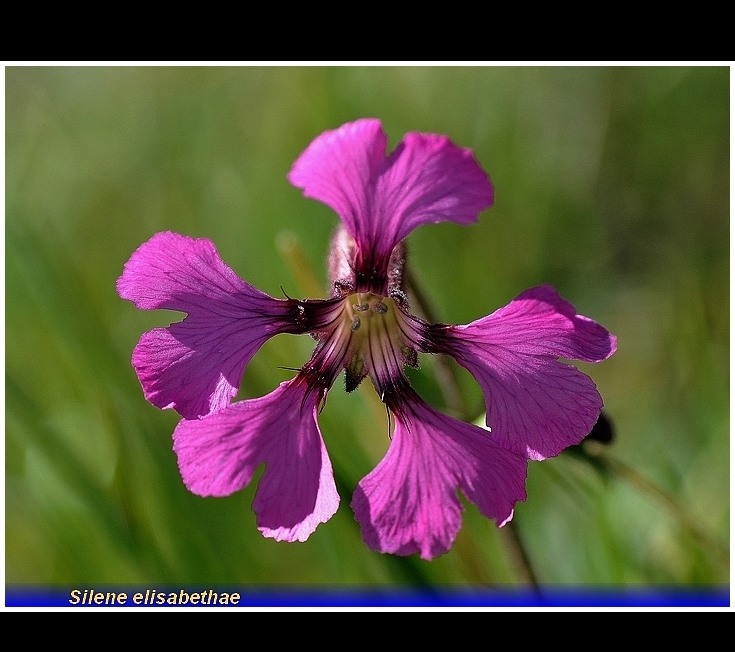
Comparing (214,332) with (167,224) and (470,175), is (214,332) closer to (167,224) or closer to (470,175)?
(470,175)

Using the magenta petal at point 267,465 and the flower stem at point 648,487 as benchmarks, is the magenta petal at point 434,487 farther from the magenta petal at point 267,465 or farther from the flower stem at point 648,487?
the flower stem at point 648,487

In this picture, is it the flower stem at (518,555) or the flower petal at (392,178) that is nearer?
the flower petal at (392,178)

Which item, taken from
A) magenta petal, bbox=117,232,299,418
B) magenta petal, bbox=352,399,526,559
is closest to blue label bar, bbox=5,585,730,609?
magenta petal, bbox=352,399,526,559

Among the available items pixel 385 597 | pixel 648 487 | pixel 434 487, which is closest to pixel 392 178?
pixel 434 487

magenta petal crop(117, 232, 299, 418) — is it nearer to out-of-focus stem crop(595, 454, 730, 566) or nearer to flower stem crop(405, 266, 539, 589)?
flower stem crop(405, 266, 539, 589)

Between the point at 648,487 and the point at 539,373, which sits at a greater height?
the point at 539,373

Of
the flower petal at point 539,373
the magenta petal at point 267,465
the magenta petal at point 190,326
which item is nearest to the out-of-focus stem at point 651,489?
the flower petal at point 539,373

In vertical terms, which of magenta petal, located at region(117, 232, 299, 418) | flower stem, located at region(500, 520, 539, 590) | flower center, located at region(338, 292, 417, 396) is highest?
magenta petal, located at region(117, 232, 299, 418)

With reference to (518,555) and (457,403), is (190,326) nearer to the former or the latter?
(457,403)
